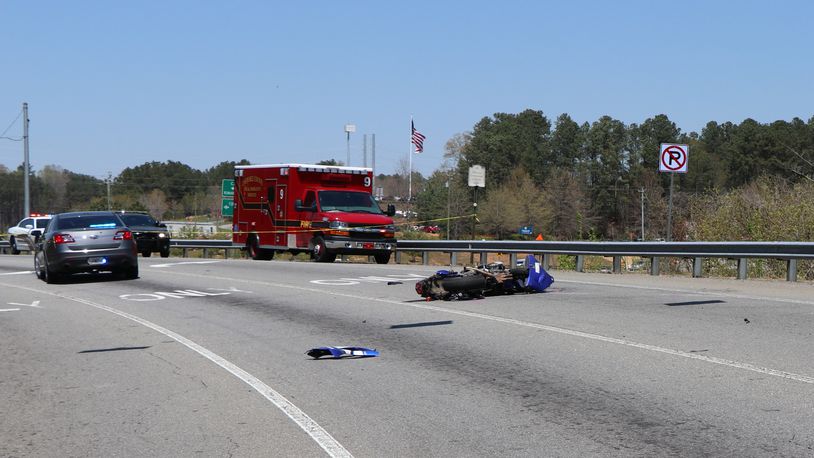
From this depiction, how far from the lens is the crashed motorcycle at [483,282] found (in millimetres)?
14836

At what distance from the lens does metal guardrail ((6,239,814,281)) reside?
18359 millimetres

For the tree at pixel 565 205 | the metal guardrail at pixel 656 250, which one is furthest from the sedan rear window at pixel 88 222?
the tree at pixel 565 205

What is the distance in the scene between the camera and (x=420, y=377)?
8.67 m

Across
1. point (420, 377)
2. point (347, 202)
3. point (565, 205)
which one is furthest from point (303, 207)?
point (565, 205)

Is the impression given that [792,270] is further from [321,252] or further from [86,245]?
[86,245]

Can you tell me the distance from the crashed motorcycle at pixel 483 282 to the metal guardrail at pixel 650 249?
526 centimetres

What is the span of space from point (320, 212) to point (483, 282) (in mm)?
13122

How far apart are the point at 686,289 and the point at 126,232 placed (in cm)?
1221

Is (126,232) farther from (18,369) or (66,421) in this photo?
(66,421)

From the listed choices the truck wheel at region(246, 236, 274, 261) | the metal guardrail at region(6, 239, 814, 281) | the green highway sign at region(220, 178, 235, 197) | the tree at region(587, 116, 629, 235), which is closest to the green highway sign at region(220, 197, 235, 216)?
the green highway sign at region(220, 178, 235, 197)

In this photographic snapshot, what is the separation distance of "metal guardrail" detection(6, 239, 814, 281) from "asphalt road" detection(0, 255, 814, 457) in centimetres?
244

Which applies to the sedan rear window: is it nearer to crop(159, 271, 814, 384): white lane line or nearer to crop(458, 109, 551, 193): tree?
crop(159, 271, 814, 384): white lane line

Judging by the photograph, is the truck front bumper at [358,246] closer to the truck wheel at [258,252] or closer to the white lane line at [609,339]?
the truck wheel at [258,252]

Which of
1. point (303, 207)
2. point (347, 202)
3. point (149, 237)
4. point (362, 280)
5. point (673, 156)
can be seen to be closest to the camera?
point (362, 280)
